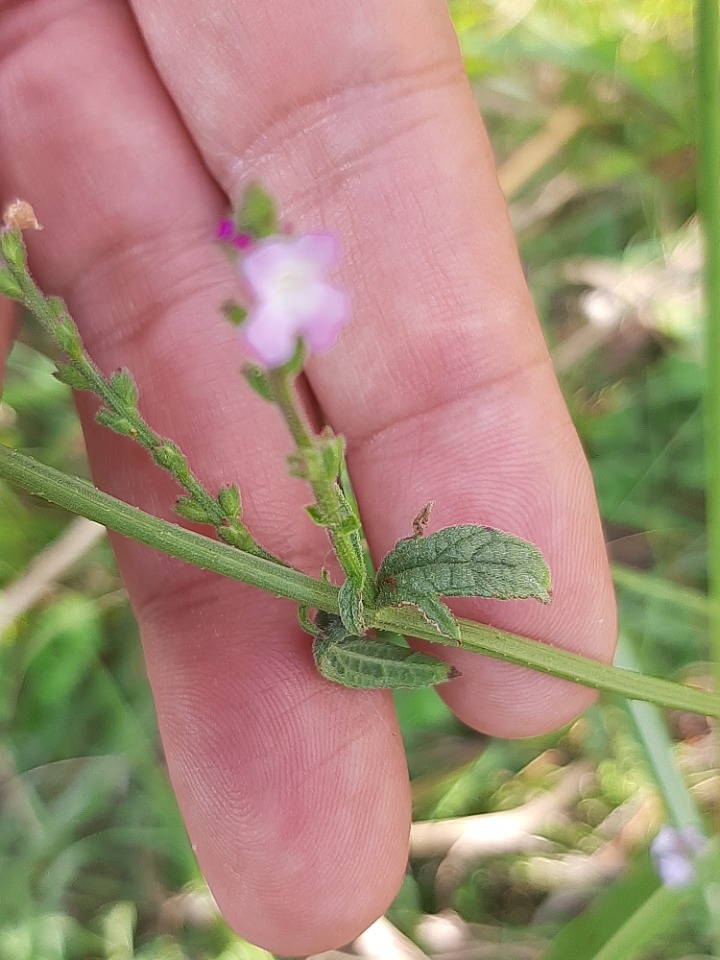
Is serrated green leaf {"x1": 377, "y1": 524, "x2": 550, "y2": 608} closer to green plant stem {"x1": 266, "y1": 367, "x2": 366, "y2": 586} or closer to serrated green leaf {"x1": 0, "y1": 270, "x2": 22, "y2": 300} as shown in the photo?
green plant stem {"x1": 266, "y1": 367, "x2": 366, "y2": 586}

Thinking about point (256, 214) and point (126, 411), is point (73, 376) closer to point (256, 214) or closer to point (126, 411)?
point (126, 411)

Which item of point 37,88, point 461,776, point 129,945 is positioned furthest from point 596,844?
point 37,88

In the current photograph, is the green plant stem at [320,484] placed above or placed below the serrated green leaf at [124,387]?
below

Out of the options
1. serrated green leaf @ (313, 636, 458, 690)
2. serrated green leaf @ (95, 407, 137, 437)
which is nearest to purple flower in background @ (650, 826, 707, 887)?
serrated green leaf @ (313, 636, 458, 690)

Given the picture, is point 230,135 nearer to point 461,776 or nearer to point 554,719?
point 554,719

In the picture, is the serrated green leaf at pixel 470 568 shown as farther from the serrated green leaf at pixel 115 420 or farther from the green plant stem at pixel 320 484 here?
the serrated green leaf at pixel 115 420

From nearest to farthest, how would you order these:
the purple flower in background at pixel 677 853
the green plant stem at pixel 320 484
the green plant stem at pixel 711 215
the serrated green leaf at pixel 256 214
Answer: the serrated green leaf at pixel 256 214
the green plant stem at pixel 320 484
the green plant stem at pixel 711 215
the purple flower in background at pixel 677 853

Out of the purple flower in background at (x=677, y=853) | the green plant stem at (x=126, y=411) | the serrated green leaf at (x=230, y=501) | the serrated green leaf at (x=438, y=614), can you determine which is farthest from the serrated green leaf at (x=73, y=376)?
the purple flower in background at (x=677, y=853)
